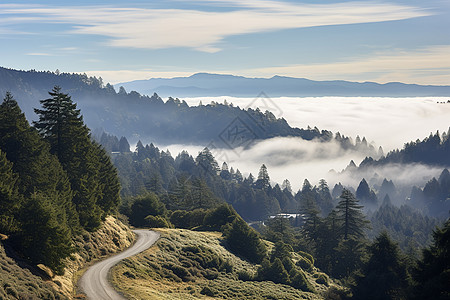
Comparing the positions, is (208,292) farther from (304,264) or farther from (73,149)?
(304,264)

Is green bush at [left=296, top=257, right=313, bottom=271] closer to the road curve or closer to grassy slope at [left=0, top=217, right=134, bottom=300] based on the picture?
the road curve

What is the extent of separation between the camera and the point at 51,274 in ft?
116

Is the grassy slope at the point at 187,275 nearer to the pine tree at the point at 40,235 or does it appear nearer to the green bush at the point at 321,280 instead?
the green bush at the point at 321,280

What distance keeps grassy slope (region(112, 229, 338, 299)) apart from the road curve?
2.99 feet

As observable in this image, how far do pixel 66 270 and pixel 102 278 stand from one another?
3.14 meters

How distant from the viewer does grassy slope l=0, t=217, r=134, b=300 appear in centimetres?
2867

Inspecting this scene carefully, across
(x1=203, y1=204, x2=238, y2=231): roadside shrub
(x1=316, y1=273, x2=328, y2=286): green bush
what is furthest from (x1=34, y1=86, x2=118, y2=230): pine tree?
(x1=316, y1=273, x2=328, y2=286): green bush

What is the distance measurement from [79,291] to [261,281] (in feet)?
88.8

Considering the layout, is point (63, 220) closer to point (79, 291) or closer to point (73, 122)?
point (79, 291)

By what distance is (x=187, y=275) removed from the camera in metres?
50.2

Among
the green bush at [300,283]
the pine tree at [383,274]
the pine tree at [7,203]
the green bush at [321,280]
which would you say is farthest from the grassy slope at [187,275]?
the pine tree at [7,203]

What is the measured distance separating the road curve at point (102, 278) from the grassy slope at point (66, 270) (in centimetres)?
107

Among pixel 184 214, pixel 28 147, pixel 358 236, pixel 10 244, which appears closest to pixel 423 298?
pixel 10 244

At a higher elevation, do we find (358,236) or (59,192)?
(59,192)
